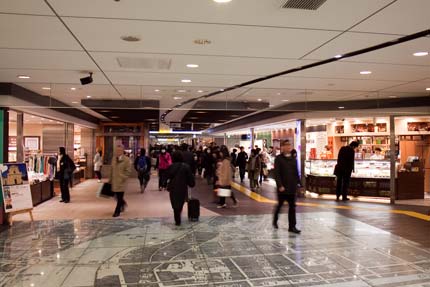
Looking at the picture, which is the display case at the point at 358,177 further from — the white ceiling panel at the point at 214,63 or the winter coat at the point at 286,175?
the white ceiling panel at the point at 214,63

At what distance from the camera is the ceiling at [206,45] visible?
12.4 feet

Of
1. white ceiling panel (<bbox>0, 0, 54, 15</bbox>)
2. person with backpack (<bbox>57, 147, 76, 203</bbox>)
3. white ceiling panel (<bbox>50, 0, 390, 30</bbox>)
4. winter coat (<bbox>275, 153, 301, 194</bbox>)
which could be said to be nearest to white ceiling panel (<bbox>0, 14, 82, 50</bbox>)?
white ceiling panel (<bbox>0, 0, 54, 15</bbox>)

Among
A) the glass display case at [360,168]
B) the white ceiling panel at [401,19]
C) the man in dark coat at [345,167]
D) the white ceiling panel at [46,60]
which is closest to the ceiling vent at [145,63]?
the white ceiling panel at [46,60]

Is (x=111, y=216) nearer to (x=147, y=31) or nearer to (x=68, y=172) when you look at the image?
(x=68, y=172)

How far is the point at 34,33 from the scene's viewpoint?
457cm

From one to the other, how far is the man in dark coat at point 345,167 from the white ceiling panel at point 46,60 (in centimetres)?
713

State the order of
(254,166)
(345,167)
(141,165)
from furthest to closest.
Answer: (254,166)
(141,165)
(345,167)

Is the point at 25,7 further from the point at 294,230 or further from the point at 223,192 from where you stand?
the point at 223,192

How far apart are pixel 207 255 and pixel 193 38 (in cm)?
293

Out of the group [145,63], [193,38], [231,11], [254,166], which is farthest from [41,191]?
[231,11]

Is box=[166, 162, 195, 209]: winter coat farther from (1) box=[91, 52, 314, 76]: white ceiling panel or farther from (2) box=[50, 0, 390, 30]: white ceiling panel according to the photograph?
(2) box=[50, 0, 390, 30]: white ceiling panel

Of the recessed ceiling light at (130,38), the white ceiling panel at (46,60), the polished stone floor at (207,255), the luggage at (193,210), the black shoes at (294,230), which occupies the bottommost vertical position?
the polished stone floor at (207,255)

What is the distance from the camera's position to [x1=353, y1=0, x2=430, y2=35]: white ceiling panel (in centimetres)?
366

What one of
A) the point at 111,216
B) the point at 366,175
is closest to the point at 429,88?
the point at 366,175
